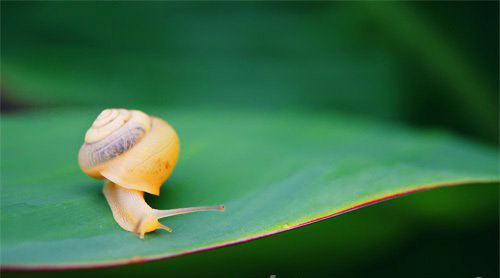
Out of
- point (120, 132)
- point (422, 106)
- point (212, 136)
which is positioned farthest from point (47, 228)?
point (422, 106)

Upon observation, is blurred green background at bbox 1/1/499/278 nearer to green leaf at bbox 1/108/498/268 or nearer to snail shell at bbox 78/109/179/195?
green leaf at bbox 1/108/498/268

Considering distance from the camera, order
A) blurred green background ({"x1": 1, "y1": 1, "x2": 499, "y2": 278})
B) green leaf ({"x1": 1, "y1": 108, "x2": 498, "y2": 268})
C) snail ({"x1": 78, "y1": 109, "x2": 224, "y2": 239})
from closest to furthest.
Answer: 1. green leaf ({"x1": 1, "y1": 108, "x2": 498, "y2": 268})
2. snail ({"x1": 78, "y1": 109, "x2": 224, "y2": 239})
3. blurred green background ({"x1": 1, "y1": 1, "x2": 499, "y2": 278})

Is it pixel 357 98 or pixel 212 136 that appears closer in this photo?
pixel 212 136

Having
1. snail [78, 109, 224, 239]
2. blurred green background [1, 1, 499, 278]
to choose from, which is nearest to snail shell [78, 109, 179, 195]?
snail [78, 109, 224, 239]

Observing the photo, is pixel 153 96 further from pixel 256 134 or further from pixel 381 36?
pixel 381 36

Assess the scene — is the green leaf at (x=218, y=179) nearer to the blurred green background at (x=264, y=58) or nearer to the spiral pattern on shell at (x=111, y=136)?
the spiral pattern on shell at (x=111, y=136)

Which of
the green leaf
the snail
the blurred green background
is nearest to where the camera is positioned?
the green leaf

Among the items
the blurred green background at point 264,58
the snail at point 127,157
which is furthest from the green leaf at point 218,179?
the blurred green background at point 264,58
